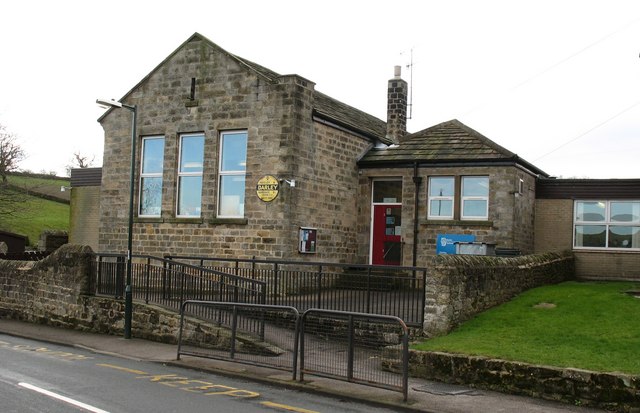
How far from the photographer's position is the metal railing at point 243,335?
38.7 ft

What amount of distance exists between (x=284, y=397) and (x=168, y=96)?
1365 cm

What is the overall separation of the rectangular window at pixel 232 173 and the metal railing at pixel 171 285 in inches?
131

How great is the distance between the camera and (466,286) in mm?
13203

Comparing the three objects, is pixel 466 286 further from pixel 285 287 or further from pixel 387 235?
pixel 387 235

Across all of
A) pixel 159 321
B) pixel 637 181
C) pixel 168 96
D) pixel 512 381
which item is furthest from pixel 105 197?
pixel 637 181

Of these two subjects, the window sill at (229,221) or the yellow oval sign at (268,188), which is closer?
the yellow oval sign at (268,188)

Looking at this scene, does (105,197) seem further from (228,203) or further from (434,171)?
(434,171)

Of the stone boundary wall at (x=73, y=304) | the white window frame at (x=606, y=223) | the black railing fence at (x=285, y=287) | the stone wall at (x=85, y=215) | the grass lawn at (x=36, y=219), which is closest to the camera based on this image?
the black railing fence at (x=285, y=287)

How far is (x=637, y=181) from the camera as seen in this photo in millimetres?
20984

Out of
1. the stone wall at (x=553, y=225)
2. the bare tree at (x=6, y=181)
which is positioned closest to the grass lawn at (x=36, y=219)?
the bare tree at (x=6, y=181)

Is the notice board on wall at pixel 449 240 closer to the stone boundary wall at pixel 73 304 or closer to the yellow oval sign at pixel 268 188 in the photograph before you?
the yellow oval sign at pixel 268 188

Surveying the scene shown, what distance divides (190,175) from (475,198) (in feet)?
29.2

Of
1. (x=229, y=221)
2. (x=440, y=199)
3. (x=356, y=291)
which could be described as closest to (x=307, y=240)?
(x=229, y=221)

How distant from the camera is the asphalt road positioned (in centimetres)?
844
